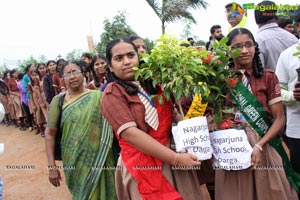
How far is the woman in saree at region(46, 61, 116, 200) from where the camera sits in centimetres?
245

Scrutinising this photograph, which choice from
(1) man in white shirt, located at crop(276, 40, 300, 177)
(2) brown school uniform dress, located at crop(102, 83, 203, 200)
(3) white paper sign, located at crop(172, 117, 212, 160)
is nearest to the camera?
(3) white paper sign, located at crop(172, 117, 212, 160)

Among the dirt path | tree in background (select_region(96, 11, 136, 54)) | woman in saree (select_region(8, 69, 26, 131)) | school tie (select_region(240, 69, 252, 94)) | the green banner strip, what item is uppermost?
tree in background (select_region(96, 11, 136, 54))

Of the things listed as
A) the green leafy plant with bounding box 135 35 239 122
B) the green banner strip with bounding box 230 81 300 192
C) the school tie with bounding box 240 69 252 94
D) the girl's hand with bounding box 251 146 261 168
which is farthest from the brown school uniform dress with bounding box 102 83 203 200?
Answer: the school tie with bounding box 240 69 252 94

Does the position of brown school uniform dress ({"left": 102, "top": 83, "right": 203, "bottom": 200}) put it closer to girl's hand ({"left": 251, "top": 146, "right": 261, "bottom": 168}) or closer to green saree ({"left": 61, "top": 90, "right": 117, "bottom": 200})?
girl's hand ({"left": 251, "top": 146, "right": 261, "bottom": 168})

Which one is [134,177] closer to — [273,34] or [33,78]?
[273,34]

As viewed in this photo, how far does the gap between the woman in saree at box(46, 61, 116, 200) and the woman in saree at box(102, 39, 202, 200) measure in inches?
27.7

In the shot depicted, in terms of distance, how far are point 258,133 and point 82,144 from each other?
1.45 metres

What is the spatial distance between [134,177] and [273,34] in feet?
7.06

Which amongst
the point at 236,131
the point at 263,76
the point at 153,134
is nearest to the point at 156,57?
the point at 153,134

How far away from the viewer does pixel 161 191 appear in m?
1.69

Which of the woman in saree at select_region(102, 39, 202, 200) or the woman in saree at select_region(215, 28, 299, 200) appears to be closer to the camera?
the woman in saree at select_region(102, 39, 202, 200)

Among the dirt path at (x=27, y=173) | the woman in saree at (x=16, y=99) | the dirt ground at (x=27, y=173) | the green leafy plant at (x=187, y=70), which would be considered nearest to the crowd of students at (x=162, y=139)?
the green leafy plant at (x=187, y=70)

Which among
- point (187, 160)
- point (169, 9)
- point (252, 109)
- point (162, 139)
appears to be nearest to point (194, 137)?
point (187, 160)

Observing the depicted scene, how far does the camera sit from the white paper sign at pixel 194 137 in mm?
1539
